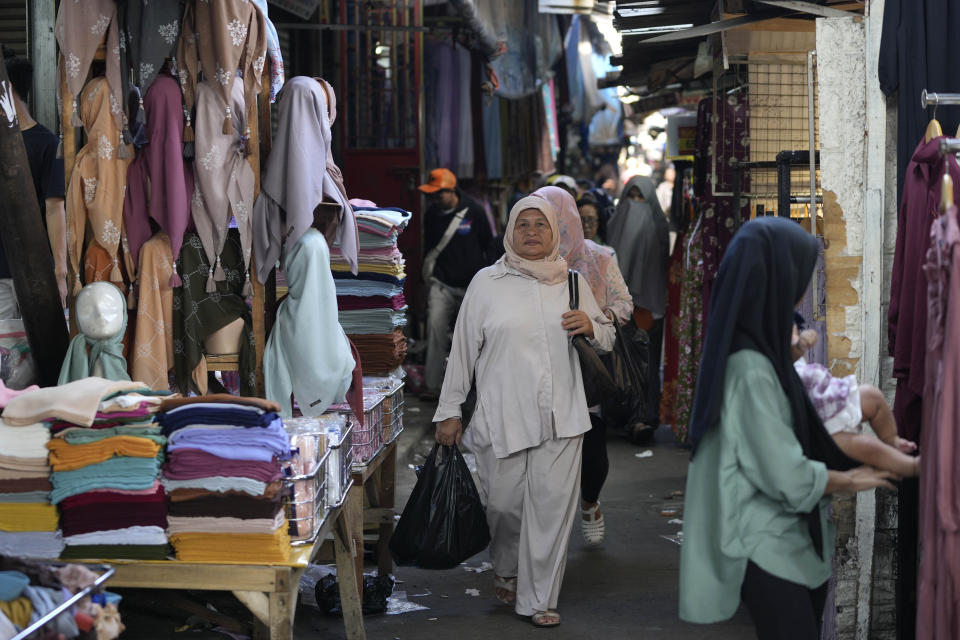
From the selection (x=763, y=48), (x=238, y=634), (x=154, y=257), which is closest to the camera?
(x=154, y=257)

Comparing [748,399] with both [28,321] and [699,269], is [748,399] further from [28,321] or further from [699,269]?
[699,269]

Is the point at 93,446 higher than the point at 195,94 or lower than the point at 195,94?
lower

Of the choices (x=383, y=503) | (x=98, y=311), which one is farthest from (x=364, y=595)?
(x=98, y=311)

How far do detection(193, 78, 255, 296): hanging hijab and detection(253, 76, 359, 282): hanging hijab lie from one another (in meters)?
0.07

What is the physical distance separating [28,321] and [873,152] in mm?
3439

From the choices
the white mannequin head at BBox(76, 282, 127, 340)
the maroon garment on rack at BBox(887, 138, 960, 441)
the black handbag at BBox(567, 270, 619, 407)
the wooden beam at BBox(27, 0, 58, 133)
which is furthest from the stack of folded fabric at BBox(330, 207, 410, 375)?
the maroon garment on rack at BBox(887, 138, 960, 441)

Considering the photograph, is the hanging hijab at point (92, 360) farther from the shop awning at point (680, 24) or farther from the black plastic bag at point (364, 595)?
the shop awning at point (680, 24)


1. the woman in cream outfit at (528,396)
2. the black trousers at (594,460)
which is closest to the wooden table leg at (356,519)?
the woman in cream outfit at (528,396)

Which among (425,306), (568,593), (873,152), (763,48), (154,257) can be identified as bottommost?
(568,593)

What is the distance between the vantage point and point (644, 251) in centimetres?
1077

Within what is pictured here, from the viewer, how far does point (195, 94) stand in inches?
188

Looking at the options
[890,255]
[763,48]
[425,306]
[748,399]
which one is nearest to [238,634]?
[748,399]

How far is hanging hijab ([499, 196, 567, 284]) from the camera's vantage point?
590cm

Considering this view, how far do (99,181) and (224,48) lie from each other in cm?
70
